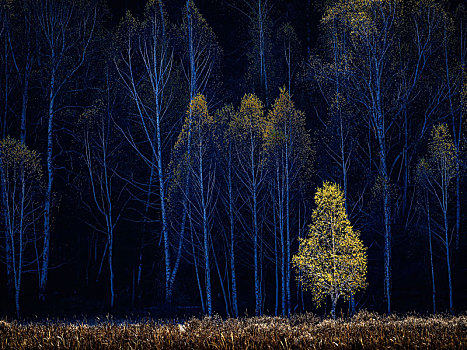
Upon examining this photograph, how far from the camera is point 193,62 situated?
22.0 m

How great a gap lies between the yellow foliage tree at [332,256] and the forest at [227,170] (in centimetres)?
10

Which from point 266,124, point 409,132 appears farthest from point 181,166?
point 409,132

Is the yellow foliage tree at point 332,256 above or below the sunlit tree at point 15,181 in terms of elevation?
below

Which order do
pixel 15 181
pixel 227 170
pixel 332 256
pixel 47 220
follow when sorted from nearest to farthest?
pixel 332 256, pixel 15 181, pixel 47 220, pixel 227 170

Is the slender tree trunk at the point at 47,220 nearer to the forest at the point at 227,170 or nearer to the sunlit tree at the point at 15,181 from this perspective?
the forest at the point at 227,170

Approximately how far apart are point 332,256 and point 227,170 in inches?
281

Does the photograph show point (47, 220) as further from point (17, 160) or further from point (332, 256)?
point (332, 256)

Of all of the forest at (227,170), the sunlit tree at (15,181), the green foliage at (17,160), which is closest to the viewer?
the sunlit tree at (15,181)

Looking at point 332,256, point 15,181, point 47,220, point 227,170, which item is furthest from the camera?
point 227,170

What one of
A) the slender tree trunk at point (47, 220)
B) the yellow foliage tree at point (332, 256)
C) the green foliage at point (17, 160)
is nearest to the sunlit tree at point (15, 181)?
the green foliage at point (17, 160)

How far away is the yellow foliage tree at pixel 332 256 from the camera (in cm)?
1549

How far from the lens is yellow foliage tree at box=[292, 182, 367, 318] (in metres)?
15.5

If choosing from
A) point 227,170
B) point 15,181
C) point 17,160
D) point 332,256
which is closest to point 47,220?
point 15,181

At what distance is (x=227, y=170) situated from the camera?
789 inches
